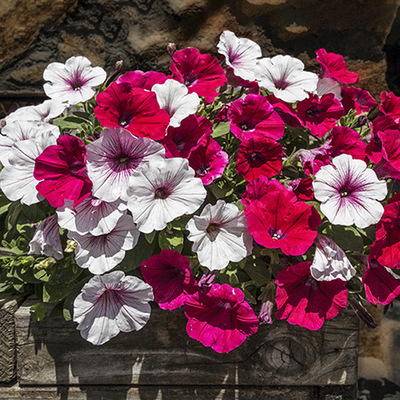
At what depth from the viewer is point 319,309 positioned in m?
1.00

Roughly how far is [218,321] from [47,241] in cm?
40

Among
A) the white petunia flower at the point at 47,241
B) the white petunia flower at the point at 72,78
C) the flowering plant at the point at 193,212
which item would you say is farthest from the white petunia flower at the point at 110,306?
the white petunia flower at the point at 72,78

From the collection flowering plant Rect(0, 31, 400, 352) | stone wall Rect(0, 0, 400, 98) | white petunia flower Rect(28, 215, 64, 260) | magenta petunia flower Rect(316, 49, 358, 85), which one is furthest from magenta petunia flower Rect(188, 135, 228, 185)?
stone wall Rect(0, 0, 400, 98)

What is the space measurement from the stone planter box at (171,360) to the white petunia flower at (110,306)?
14 centimetres

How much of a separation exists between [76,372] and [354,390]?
675mm

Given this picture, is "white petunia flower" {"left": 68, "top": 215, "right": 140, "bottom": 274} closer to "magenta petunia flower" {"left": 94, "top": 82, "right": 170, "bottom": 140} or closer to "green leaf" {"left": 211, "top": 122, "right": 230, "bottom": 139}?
"magenta petunia flower" {"left": 94, "top": 82, "right": 170, "bottom": 140}

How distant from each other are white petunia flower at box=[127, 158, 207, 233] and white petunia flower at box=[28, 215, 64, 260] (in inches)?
8.9

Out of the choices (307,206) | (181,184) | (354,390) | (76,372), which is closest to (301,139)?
(307,206)

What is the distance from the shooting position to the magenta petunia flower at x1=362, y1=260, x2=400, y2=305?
1014mm

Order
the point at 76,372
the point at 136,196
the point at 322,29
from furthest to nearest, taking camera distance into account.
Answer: the point at 322,29 → the point at 76,372 → the point at 136,196

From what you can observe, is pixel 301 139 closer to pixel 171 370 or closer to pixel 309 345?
pixel 309 345

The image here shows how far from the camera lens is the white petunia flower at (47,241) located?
1.03 metres

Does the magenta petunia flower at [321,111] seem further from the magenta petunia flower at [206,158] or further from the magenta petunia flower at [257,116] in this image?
the magenta petunia flower at [206,158]

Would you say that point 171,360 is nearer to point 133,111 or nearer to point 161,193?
point 161,193
